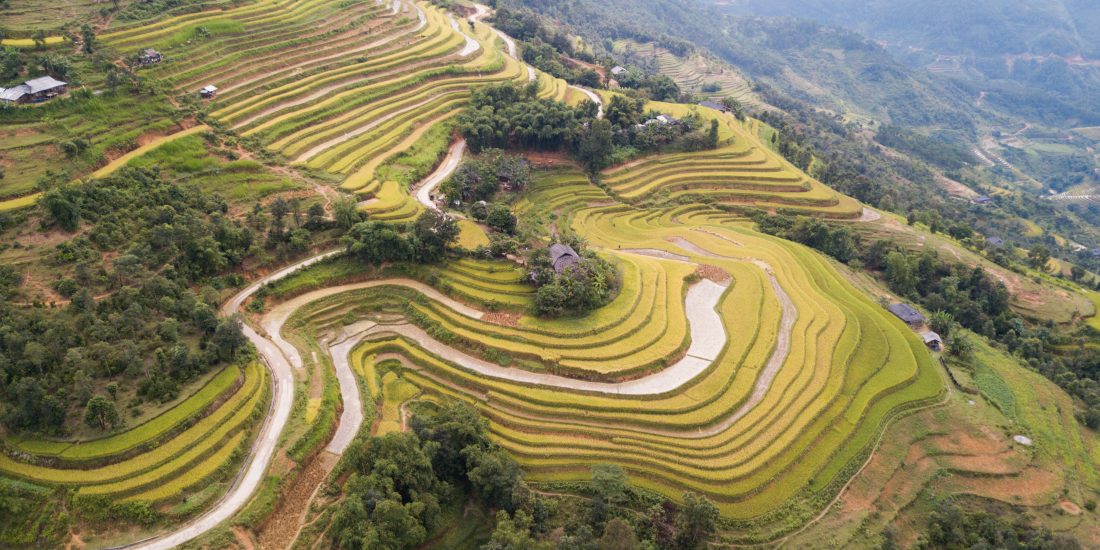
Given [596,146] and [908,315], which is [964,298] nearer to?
[908,315]

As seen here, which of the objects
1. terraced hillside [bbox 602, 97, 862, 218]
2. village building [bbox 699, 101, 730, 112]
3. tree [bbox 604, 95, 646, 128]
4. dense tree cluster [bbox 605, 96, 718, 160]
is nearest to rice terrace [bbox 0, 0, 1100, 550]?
terraced hillside [bbox 602, 97, 862, 218]

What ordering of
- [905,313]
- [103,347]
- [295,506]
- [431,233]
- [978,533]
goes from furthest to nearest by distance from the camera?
1. [905,313]
2. [431,233]
3. [978,533]
4. [103,347]
5. [295,506]

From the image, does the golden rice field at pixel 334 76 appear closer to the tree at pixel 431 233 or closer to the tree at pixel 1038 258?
the tree at pixel 431 233

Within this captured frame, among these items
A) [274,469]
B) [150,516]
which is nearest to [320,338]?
[274,469]

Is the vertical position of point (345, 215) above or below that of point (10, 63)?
below

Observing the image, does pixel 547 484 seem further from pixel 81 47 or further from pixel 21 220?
pixel 81 47

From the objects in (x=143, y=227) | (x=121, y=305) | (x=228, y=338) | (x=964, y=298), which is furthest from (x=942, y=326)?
(x=143, y=227)
